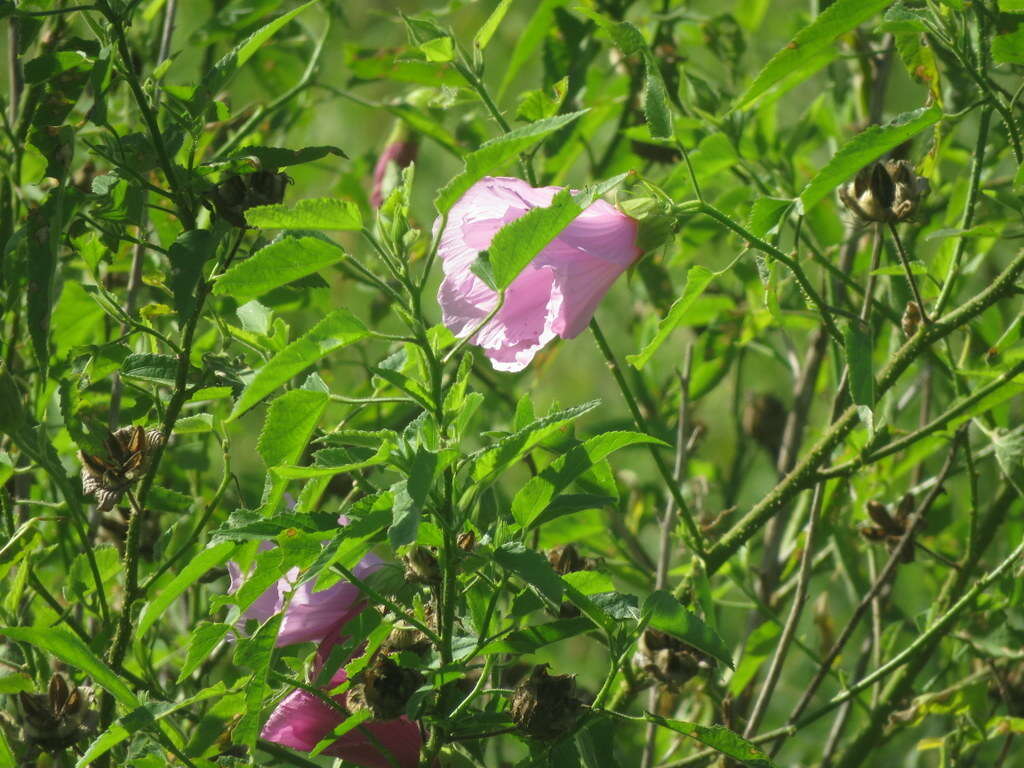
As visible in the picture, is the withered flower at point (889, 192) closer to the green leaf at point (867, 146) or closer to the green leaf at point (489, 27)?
the green leaf at point (867, 146)

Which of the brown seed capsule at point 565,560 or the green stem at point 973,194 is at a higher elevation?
the green stem at point 973,194

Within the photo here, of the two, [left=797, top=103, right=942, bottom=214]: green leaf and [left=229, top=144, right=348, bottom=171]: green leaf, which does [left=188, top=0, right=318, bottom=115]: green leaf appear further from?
[left=797, top=103, right=942, bottom=214]: green leaf

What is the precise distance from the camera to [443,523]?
2.13 feet

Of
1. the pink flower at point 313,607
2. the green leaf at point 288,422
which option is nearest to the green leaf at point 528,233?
the green leaf at point 288,422

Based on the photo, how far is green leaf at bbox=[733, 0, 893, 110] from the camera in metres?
0.75

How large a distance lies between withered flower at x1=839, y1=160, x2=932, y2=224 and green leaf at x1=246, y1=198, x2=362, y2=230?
0.40m

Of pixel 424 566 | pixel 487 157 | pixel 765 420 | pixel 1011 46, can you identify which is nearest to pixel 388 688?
pixel 424 566

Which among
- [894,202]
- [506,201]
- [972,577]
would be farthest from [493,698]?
[972,577]

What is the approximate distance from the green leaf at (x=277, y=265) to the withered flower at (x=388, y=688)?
211 mm

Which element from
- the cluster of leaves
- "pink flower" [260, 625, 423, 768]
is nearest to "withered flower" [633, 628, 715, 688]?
the cluster of leaves

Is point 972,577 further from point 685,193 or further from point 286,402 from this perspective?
point 286,402

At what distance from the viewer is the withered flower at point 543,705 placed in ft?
2.27

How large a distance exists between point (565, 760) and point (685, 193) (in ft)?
1.75

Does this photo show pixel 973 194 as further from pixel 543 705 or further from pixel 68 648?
pixel 68 648
